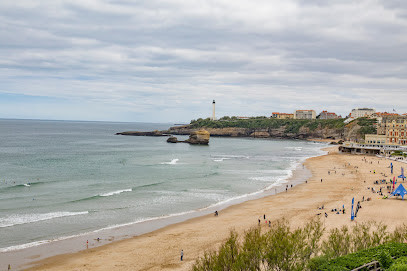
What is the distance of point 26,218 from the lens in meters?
33.0

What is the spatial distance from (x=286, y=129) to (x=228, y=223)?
504ft

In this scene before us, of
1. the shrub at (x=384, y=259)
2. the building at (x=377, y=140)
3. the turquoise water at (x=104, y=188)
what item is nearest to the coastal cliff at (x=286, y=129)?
the building at (x=377, y=140)

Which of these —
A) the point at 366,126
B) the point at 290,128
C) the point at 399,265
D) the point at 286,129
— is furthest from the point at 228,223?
the point at 290,128

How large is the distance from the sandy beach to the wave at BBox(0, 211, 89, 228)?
9181 mm

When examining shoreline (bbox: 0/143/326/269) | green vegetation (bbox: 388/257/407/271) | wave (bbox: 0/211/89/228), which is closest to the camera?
green vegetation (bbox: 388/257/407/271)

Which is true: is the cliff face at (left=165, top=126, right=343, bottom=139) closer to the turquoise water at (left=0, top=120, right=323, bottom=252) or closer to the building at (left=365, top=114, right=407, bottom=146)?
the building at (left=365, top=114, right=407, bottom=146)

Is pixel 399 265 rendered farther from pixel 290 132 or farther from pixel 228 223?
pixel 290 132

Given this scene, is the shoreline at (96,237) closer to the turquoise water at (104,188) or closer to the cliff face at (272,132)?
the turquoise water at (104,188)

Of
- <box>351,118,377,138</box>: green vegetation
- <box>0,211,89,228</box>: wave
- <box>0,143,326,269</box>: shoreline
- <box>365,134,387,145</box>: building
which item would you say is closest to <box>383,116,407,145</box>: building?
<box>365,134,387,145</box>: building

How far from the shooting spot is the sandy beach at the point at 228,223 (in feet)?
80.6

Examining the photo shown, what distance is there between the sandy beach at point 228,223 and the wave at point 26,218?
918cm

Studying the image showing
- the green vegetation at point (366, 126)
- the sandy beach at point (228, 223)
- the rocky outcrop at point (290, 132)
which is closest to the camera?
the sandy beach at point (228, 223)

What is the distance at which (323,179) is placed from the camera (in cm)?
5862

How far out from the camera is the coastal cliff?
Answer: 6014 inches
